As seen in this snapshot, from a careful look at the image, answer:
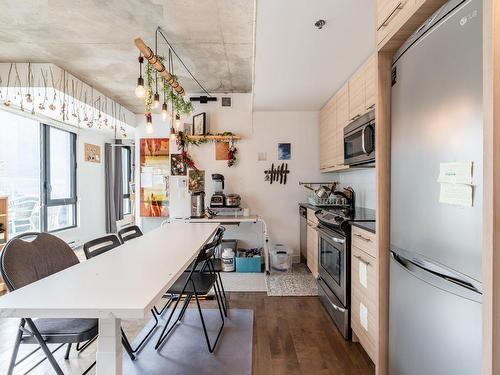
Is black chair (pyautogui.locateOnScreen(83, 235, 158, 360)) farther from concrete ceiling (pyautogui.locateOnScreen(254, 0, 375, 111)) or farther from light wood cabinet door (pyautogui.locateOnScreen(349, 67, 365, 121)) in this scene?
light wood cabinet door (pyautogui.locateOnScreen(349, 67, 365, 121))

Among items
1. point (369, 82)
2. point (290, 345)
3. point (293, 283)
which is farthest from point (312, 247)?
point (369, 82)

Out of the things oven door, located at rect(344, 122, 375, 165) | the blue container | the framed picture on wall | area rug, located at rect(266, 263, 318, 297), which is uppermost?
the framed picture on wall

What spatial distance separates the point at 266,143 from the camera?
13.8 feet

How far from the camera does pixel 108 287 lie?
1.19 metres

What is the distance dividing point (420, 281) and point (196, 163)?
3601 millimetres

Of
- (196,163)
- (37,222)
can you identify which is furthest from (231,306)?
(37,222)

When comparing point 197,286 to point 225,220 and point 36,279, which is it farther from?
point 225,220

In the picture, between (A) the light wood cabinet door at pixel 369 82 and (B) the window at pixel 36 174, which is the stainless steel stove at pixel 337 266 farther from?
(B) the window at pixel 36 174

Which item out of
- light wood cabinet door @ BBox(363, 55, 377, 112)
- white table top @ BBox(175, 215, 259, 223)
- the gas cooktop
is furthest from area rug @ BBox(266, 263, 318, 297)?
light wood cabinet door @ BBox(363, 55, 377, 112)

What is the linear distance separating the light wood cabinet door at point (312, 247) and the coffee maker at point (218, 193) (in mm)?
1309

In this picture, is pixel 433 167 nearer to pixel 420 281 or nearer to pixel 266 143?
pixel 420 281

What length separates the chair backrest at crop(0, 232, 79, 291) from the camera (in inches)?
53.7

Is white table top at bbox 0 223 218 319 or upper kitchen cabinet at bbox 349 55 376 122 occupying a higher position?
upper kitchen cabinet at bbox 349 55 376 122

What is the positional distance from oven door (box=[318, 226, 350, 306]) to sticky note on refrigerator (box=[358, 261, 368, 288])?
19 cm
